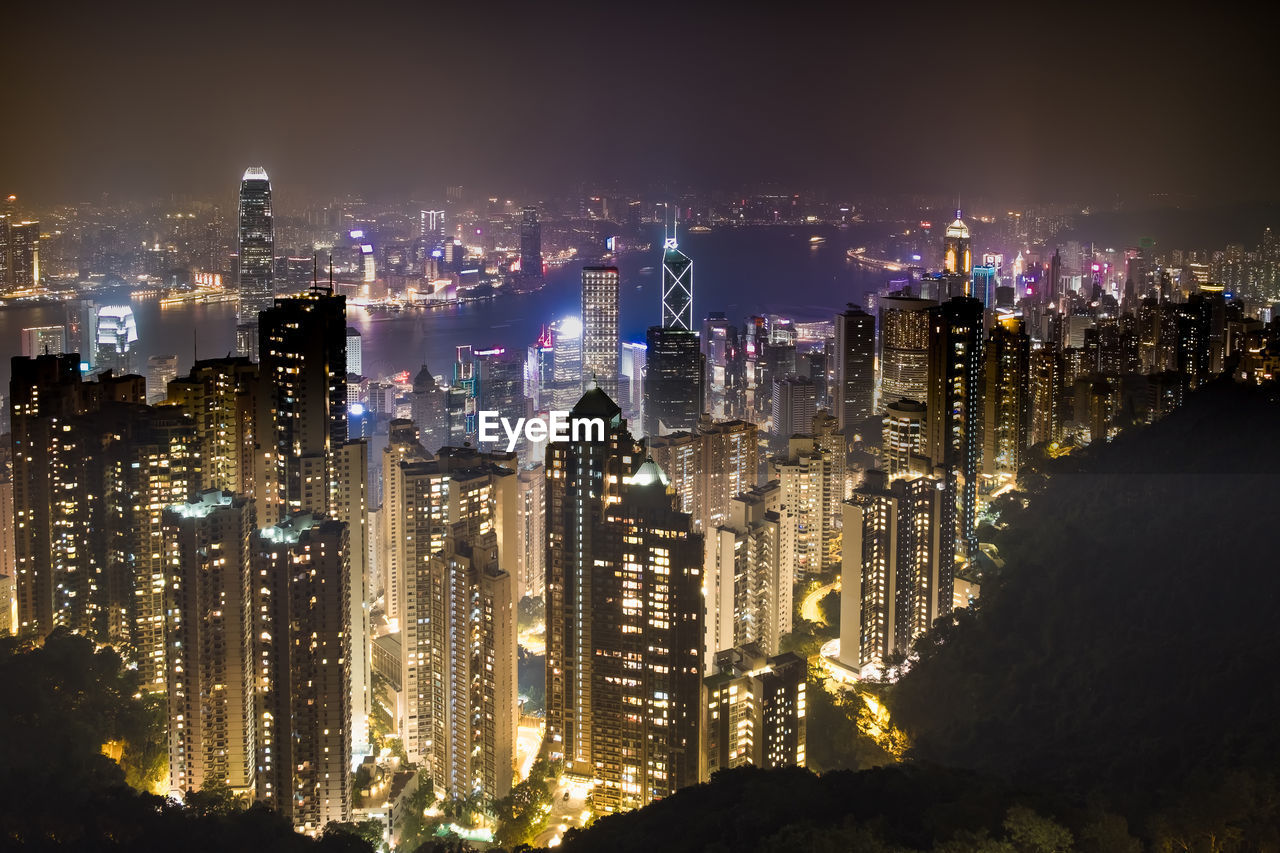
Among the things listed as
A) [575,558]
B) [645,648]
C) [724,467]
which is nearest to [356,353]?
[724,467]

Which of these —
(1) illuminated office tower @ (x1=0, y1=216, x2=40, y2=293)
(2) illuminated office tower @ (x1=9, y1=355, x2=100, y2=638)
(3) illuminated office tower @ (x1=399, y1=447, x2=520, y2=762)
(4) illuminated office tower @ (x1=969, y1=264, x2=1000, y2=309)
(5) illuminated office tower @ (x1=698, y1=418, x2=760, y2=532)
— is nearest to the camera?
(3) illuminated office tower @ (x1=399, y1=447, x2=520, y2=762)

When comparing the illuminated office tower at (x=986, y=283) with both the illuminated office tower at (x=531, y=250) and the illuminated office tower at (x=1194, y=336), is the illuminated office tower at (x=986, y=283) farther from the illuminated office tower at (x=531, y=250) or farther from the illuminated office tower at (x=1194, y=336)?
the illuminated office tower at (x=531, y=250)

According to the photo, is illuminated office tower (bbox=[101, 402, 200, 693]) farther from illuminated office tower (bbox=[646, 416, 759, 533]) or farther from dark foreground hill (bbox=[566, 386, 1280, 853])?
dark foreground hill (bbox=[566, 386, 1280, 853])

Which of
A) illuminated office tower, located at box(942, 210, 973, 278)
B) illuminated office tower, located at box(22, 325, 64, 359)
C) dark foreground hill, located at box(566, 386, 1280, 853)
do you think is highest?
illuminated office tower, located at box(942, 210, 973, 278)

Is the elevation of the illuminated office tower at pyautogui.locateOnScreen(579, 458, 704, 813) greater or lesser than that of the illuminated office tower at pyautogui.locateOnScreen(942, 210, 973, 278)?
lesser

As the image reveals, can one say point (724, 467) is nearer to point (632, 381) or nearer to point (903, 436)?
point (903, 436)

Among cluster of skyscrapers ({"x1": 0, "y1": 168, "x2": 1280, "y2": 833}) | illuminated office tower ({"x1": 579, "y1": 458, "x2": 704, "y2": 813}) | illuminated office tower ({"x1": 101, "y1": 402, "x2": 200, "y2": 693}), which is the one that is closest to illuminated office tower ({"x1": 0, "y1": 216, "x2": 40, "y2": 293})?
cluster of skyscrapers ({"x1": 0, "y1": 168, "x2": 1280, "y2": 833})
